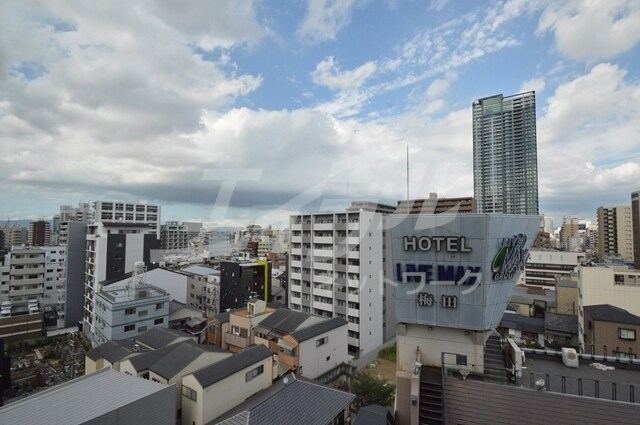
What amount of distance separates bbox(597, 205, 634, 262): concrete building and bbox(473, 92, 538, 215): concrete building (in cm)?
1483

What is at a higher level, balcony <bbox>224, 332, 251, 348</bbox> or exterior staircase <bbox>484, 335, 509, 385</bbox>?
exterior staircase <bbox>484, 335, 509, 385</bbox>

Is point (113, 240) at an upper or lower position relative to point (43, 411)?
upper

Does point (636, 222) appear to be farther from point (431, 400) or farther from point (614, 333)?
point (431, 400)

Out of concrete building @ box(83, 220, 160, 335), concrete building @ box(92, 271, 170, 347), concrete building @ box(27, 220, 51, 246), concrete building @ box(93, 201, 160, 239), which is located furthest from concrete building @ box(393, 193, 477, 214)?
concrete building @ box(27, 220, 51, 246)

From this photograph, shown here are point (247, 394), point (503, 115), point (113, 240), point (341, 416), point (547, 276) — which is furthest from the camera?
point (503, 115)

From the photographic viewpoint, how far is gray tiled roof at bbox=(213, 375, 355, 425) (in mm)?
13555

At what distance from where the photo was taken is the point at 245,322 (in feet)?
84.4

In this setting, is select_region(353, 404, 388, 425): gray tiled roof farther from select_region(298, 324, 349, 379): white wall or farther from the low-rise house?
select_region(298, 324, 349, 379): white wall

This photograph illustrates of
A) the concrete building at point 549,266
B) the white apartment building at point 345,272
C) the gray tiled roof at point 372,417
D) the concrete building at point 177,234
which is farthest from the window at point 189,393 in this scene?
the concrete building at point 177,234

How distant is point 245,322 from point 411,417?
60.3 ft

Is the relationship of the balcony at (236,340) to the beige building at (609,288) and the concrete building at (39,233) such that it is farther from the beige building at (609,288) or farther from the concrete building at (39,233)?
the concrete building at (39,233)

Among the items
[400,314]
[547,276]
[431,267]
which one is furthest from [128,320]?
[547,276]

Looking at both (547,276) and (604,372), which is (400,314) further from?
(547,276)

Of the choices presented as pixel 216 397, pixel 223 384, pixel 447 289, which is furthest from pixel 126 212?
pixel 447 289
